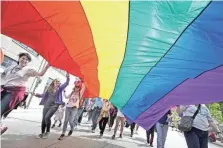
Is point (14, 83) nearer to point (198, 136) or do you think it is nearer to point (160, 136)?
point (198, 136)

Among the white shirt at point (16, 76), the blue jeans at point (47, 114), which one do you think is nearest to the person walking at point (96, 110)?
the blue jeans at point (47, 114)

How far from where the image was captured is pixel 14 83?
477cm

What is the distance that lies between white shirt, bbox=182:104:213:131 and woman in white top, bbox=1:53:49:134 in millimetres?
2990

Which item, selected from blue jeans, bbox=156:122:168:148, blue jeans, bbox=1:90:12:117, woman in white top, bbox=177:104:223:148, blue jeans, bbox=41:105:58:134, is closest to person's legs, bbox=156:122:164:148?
blue jeans, bbox=156:122:168:148

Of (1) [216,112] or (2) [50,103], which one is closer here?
(2) [50,103]

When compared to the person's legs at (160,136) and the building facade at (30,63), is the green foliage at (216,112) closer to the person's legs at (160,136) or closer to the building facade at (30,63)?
the building facade at (30,63)

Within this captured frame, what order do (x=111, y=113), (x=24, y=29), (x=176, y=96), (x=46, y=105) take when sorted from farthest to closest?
(x=111, y=113) → (x=46, y=105) → (x=176, y=96) → (x=24, y=29)

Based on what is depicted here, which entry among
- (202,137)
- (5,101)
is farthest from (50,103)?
(202,137)

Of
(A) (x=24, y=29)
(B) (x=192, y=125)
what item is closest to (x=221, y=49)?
(B) (x=192, y=125)

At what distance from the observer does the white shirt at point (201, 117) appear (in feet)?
17.8

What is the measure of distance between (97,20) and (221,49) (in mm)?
1910

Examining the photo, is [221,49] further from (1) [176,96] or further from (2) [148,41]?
(1) [176,96]

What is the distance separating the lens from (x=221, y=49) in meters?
4.10

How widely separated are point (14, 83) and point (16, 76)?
131 millimetres
